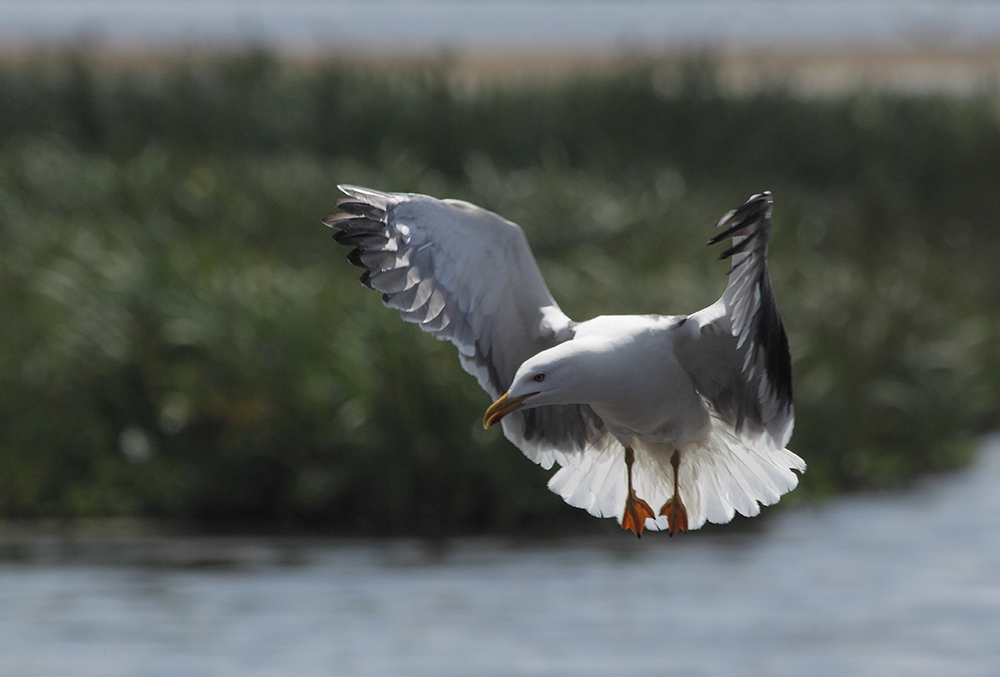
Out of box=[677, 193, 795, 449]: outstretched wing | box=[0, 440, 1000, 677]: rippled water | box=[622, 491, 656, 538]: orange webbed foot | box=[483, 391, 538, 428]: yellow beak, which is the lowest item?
box=[0, 440, 1000, 677]: rippled water

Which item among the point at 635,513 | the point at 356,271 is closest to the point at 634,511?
the point at 635,513

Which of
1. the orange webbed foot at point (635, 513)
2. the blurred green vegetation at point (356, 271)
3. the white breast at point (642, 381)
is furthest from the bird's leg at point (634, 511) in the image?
the blurred green vegetation at point (356, 271)

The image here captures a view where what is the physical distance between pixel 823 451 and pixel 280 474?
197 inches

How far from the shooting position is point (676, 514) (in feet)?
23.9

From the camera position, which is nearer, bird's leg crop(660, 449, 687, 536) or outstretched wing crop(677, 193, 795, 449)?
outstretched wing crop(677, 193, 795, 449)

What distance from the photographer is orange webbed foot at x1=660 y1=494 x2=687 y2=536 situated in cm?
725

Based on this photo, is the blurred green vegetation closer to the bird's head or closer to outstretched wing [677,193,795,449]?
outstretched wing [677,193,795,449]

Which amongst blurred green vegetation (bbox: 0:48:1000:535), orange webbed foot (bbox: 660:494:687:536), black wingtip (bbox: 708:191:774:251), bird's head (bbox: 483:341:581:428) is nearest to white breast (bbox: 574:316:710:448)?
bird's head (bbox: 483:341:581:428)

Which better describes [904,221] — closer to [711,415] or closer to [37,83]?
[37,83]

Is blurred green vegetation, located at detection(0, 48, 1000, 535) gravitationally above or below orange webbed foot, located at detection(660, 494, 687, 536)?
above

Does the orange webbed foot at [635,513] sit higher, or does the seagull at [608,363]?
the seagull at [608,363]

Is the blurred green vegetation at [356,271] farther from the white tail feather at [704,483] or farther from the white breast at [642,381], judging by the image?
the white breast at [642,381]

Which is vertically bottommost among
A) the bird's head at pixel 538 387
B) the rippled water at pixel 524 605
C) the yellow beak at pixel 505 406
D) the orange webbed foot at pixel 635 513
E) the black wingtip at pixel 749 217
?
the rippled water at pixel 524 605

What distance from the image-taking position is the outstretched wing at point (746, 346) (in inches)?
236
